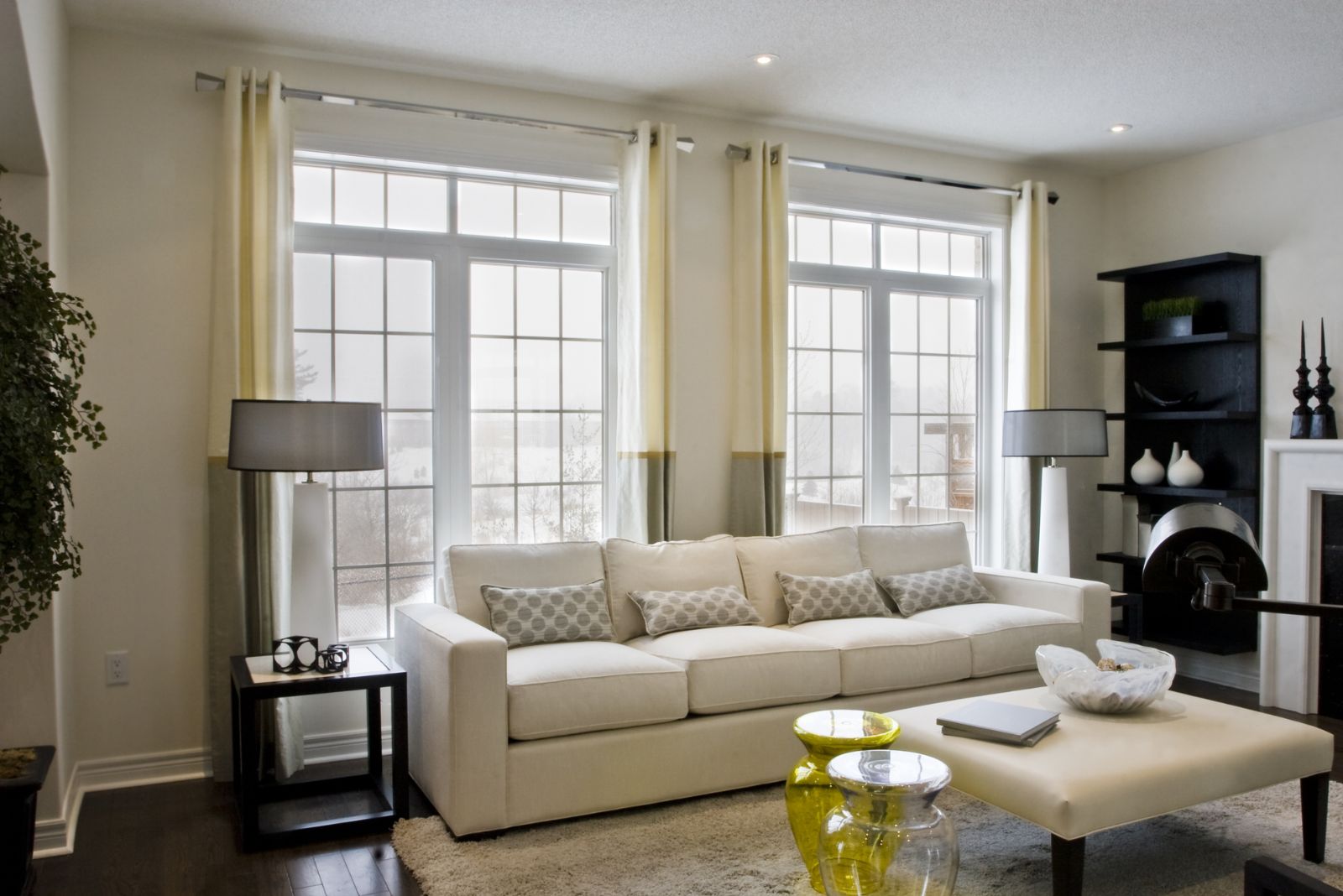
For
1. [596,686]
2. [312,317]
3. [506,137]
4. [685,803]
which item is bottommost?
[685,803]

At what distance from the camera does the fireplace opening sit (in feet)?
14.8

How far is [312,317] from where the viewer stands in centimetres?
400

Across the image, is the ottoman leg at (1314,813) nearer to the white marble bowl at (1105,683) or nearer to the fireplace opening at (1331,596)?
the white marble bowl at (1105,683)

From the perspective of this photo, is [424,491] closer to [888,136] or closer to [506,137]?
[506,137]

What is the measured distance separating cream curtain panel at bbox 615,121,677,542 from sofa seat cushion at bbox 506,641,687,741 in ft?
3.30

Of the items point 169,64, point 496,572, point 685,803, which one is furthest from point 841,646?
point 169,64

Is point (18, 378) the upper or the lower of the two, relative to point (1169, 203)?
lower

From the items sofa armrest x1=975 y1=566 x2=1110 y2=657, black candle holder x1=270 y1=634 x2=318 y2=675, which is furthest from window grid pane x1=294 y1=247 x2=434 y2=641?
sofa armrest x1=975 y1=566 x2=1110 y2=657

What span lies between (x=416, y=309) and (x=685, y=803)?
2249 millimetres

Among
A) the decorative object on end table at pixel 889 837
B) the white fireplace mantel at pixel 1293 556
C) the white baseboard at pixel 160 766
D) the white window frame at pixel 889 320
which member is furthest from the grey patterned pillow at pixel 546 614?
the white fireplace mantel at pixel 1293 556

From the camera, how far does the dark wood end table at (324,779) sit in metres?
3.04

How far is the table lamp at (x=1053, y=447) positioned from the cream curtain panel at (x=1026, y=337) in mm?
173

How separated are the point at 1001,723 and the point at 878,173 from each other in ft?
10.1

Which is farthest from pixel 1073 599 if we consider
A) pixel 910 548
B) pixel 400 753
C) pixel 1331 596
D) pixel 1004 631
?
pixel 400 753
